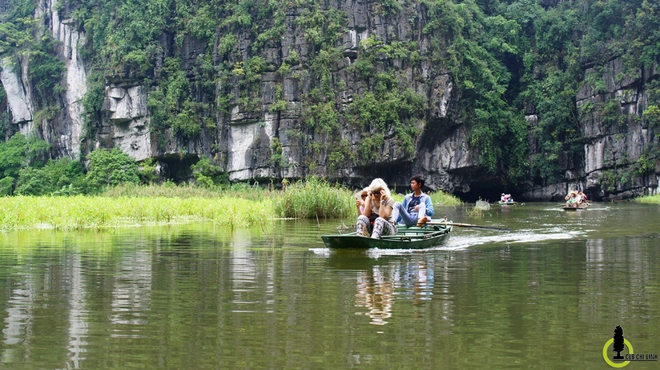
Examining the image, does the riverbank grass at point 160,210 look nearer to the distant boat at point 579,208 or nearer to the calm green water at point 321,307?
the calm green water at point 321,307

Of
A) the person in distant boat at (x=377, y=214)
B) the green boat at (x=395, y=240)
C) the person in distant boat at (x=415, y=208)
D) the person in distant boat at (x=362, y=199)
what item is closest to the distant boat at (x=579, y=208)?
the person in distant boat at (x=415, y=208)

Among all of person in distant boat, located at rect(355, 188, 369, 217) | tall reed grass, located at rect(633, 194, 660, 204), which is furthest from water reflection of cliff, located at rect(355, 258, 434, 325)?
tall reed grass, located at rect(633, 194, 660, 204)

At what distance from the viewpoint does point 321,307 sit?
6.29 metres

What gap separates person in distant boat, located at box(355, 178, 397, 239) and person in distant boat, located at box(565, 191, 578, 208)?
16187 millimetres

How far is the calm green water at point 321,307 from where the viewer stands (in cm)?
472

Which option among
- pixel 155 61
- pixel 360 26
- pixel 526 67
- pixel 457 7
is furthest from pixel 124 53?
pixel 526 67

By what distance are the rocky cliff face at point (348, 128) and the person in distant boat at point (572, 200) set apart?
12557 mm

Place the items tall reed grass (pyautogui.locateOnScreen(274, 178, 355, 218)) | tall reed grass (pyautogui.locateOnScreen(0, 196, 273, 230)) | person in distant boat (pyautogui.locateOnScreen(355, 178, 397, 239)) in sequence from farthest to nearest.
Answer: tall reed grass (pyautogui.locateOnScreen(274, 178, 355, 218)), tall reed grass (pyautogui.locateOnScreen(0, 196, 273, 230)), person in distant boat (pyautogui.locateOnScreen(355, 178, 397, 239))

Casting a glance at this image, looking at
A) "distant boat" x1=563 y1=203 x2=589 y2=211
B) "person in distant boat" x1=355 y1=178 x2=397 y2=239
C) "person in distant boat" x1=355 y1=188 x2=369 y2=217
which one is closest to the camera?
"person in distant boat" x1=355 y1=178 x2=397 y2=239

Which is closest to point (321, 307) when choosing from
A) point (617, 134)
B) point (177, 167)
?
point (617, 134)

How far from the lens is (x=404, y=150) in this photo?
4044 cm

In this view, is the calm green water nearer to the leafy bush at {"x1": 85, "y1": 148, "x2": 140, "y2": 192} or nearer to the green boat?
the green boat

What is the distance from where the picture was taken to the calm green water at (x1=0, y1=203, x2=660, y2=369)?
15.5 ft

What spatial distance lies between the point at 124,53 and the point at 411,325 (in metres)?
39.6
